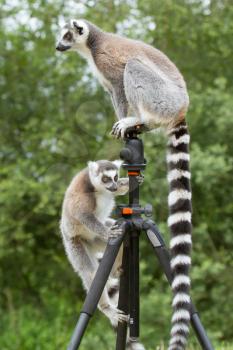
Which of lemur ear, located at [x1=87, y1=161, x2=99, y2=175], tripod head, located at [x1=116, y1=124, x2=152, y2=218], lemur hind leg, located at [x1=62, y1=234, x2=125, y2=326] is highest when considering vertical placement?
lemur ear, located at [x1=87, y1=161, x2=99, y2=175]

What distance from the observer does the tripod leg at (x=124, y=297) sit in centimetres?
365

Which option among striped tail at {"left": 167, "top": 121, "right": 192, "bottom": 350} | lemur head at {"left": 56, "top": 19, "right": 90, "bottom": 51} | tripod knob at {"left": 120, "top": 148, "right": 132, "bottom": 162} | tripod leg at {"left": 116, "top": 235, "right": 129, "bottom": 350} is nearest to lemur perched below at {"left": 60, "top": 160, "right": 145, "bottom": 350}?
tripod leg at {"left": 116, "top": 235, "right": 129, "bottom": 350}

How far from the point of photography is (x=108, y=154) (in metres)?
8.12

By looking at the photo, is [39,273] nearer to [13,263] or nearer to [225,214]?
[13,263]

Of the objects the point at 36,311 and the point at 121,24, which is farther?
the point at 36,311

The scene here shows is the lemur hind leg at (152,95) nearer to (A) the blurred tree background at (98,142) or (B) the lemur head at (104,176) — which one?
(B) the lemur head at (104,176)

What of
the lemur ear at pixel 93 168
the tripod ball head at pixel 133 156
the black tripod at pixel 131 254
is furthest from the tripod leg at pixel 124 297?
the lemur ear at pixel 93 168

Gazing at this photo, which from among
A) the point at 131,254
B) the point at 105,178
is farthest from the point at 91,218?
the point at 131,254

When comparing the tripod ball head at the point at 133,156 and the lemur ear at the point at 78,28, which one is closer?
the tripod ball head at the point at 133,156

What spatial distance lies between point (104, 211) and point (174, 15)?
565cm

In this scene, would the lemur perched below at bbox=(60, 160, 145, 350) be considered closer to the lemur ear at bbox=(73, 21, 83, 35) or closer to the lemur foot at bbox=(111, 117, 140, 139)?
the lemur foot at bbox=(111, 117, 140, 139)

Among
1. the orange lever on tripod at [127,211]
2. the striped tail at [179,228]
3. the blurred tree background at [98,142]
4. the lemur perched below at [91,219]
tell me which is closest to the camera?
the striped tail at [179,228]

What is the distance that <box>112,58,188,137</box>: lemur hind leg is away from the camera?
4.10 metres

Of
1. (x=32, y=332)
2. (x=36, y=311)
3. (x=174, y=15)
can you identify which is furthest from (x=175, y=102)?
(x=36, y=311)
